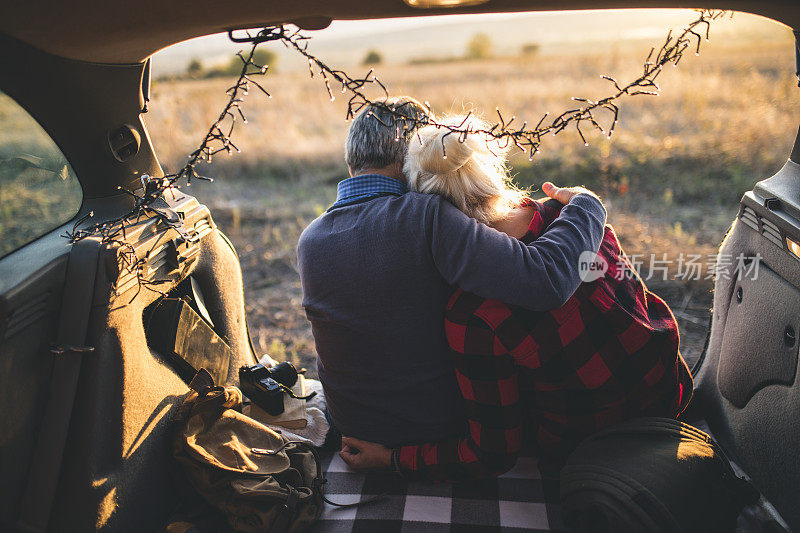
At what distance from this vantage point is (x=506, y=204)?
6.98 ft

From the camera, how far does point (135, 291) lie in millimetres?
1929

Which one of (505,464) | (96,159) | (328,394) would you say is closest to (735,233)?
(505,464)

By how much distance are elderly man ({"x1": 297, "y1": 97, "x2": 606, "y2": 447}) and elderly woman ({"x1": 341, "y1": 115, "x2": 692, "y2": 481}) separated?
0.09 meters

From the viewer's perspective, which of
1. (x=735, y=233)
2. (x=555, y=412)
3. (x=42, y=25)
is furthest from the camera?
(x=735, y=233)

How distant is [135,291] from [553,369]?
148cm

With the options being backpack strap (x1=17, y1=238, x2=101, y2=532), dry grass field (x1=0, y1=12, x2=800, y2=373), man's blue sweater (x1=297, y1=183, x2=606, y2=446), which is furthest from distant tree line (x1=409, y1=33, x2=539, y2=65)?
backpack strap (x1=17, y1=238, x2=101, y2=532)

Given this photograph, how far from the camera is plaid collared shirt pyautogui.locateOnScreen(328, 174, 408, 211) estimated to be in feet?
6.78

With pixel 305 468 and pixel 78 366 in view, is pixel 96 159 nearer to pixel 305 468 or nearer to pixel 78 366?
pixel 78 366

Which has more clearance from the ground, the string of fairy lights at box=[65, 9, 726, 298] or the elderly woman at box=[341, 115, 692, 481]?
the string of fairy lights at box=[65, 9, 726, 298]

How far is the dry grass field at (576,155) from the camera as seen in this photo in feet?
16.4

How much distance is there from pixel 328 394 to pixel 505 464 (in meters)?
0.79

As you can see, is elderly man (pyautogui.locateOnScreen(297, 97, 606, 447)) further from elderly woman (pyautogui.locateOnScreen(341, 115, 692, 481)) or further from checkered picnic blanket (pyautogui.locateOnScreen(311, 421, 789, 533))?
checkered picnic blanket (pyautogui.locateOnScreen(311, 421, 789, 533))

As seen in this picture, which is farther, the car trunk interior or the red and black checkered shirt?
the red and black checkered shirt

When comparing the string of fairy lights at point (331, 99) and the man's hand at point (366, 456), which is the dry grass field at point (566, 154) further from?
the man's hand at point (366, 456)
